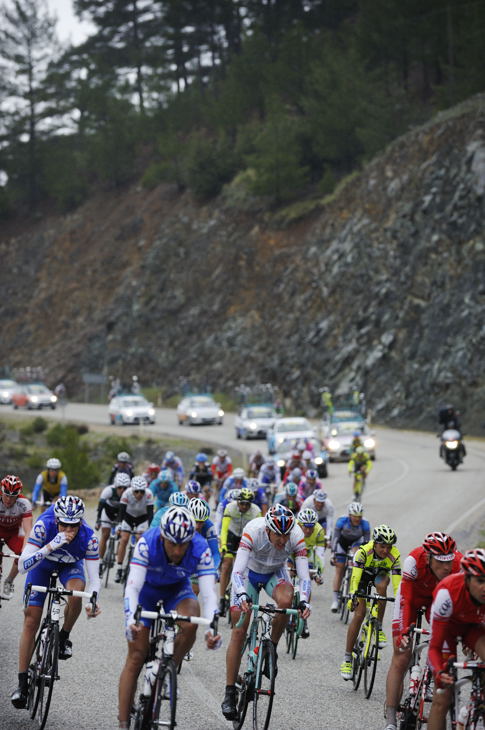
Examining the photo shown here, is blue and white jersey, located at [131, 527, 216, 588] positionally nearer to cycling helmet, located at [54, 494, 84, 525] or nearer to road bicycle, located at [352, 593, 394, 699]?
cycling helmet, located at [54, 494, 84, 525]

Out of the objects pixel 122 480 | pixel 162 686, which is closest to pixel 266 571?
pixel 162 686

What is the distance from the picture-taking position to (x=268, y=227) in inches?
2768

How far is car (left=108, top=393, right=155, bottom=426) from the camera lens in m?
52.6

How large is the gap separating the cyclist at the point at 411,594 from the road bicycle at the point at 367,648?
1.23m

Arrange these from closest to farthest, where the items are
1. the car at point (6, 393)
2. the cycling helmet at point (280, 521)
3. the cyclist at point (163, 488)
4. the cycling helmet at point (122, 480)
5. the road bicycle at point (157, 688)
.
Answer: the road bicycle at point (157, 688) → the cycling helmet at point (280, 521) → the cycling helmet at point (122, 480) → the cyclist at point (163, 488) → the car at point (6, 393)

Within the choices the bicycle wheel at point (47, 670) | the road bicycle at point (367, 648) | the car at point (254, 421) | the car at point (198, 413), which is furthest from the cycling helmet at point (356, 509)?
the car at point (198, 413)

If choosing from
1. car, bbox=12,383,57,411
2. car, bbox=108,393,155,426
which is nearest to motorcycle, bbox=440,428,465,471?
car, bbox=108,393,155,426

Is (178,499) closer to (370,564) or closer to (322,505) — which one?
(370,564)

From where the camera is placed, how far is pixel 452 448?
33.1m

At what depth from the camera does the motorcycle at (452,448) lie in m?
33.0

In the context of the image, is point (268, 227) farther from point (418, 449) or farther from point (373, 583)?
point (373, 583)

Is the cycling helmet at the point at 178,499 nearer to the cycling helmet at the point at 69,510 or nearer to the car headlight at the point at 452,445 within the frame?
the cycling helmet at the point at 69,510

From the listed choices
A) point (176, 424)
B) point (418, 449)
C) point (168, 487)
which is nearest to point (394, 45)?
point (176, 424)

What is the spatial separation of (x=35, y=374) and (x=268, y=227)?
2092cm
